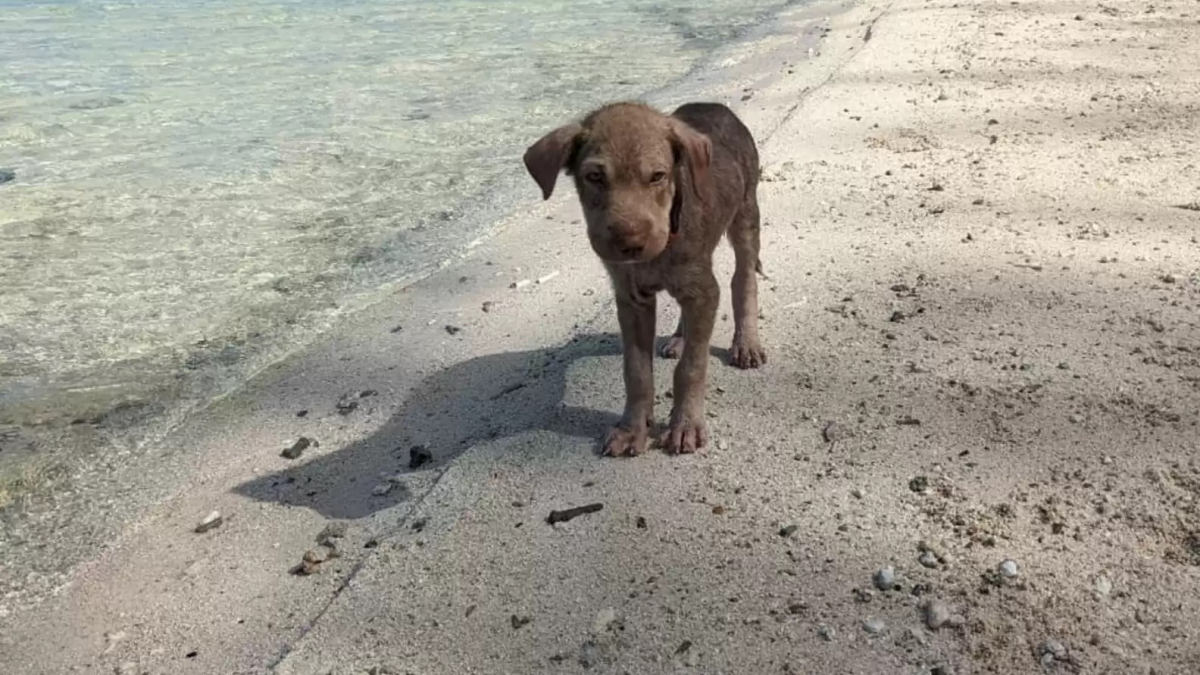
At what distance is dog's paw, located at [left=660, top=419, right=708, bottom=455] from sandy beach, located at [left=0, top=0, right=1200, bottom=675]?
5 centimetres

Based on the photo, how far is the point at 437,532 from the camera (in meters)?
3.46

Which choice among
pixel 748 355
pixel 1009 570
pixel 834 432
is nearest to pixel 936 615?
pixel 1009 570

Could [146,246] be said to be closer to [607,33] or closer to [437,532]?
[437,532]

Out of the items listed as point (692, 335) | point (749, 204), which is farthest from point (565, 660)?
point (749, 204)

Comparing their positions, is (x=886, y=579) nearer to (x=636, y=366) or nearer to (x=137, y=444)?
(x=636, y=366)

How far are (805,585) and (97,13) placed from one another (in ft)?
63.4

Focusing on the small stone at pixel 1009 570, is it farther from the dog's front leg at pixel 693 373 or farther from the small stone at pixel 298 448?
the small stone at pixel 298 448

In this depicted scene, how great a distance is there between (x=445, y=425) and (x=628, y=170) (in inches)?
60.5

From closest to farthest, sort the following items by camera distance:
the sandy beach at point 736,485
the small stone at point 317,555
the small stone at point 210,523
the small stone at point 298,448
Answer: the sandy beach at point 736,485
the small stone at point 317,555
the small stone at point 210,523
the small stone at point 298,448

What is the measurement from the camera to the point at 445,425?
173 inches

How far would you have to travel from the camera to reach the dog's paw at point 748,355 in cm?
450

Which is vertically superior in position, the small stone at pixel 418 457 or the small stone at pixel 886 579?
the small stone at pixel 886 579

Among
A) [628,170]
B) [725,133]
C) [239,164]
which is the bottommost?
[239,164]

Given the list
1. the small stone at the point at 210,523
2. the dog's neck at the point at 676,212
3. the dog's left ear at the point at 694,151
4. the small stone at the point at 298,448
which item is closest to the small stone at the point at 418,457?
the small stone at the point at 298,448
